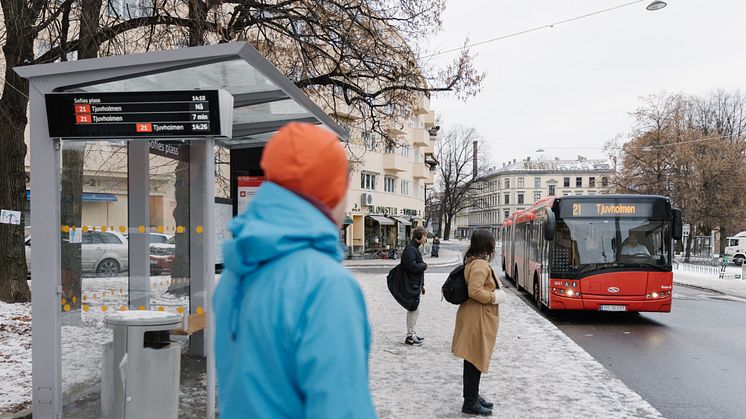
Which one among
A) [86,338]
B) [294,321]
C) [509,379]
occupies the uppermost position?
[294,321]

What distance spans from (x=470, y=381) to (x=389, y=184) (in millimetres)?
42720

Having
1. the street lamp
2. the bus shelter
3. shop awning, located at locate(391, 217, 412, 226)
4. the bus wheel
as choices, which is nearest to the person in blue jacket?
the bus shelter

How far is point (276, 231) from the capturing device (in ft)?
4.85

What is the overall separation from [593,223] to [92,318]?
10263 mm

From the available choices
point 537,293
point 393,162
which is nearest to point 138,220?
point 537,293

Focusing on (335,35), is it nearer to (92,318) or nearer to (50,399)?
(92,318)

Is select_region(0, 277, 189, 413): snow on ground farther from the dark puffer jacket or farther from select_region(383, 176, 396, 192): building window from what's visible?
select_region(383, 176, 396, 192): building window

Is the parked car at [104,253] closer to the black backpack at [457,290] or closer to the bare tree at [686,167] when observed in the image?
the black backpack at [457,290]

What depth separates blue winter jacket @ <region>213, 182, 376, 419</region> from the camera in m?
1.42

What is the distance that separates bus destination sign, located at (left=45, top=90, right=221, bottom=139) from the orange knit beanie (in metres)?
3.52

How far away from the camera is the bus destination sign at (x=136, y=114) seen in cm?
488

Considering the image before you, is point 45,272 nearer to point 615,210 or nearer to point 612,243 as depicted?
point 612,243

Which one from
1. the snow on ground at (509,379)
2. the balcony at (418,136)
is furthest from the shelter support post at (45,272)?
the balcony at (418,136)

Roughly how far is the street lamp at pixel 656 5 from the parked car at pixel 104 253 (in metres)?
14.4
